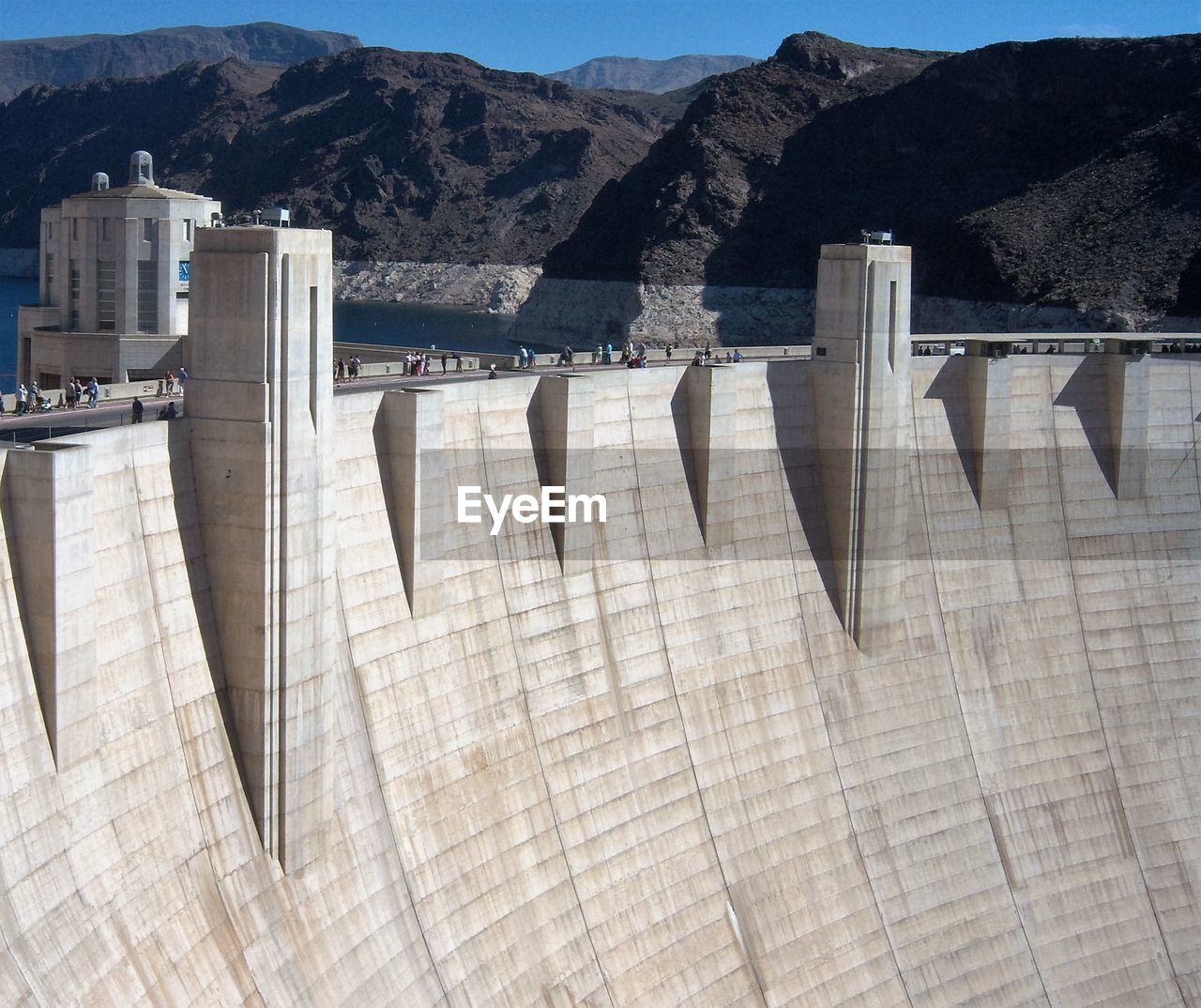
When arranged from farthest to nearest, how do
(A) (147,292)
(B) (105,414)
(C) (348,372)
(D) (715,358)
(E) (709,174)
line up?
(E) (709,174) → (D) (715,358) → (A) (147,292) → (C) (348,372) → (B) (105,414)

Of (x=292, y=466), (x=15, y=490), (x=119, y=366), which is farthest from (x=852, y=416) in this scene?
(x=119, y=366)

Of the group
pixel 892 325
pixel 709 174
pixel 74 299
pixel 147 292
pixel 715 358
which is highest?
pixel 709 174

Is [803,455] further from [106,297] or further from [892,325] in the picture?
[106,297]

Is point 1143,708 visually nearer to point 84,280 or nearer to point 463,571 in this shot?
point 463,571

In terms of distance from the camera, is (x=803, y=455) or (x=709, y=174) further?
(x=709, y=174)

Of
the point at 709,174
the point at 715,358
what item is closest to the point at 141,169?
the point at 715,358

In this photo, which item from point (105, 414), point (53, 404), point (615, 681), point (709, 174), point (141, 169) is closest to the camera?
point (615, 681)

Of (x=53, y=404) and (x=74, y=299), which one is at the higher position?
(x=74, y=299)
